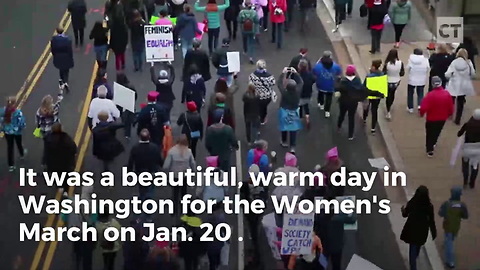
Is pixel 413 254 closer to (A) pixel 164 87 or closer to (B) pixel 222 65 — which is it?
(A) pixel 164 87

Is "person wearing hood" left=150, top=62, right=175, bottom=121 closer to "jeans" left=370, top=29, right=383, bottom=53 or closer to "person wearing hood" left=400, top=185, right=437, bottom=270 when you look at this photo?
"person wearing hood" left=400, top=185, right=437, bottom=270

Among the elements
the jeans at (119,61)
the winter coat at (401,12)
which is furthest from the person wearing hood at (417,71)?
the jeans at (119,61)

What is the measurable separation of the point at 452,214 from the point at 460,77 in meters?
5.34

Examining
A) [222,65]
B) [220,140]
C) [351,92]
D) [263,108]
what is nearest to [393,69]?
[351,92]

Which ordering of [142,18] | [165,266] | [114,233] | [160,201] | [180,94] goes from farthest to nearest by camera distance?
[142,18] < [180,94] < [160,201] < [114,233] < [165,266]

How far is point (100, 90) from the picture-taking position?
637 inches

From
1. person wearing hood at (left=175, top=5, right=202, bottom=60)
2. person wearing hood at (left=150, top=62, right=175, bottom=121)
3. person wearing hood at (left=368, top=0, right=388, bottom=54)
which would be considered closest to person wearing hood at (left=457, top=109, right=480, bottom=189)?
person wearing hood at (left=150, top=62, right=175, bottom=121)

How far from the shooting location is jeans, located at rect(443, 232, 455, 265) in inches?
531

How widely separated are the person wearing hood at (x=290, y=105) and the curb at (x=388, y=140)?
194cm

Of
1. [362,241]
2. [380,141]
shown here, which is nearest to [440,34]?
[380,141]

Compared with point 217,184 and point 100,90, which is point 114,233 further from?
point 100,90

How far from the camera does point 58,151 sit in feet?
49.2

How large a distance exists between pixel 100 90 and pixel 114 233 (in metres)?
4.26

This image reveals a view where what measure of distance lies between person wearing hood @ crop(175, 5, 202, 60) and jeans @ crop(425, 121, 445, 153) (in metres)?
6.00
